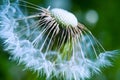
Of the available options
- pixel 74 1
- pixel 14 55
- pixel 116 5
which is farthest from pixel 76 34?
pixel 116 5

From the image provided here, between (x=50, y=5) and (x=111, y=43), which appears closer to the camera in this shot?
(x=50, y=5)

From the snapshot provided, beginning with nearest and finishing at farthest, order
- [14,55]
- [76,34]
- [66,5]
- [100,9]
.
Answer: [14,55]
[76,34]
[66,5]
[100,9]

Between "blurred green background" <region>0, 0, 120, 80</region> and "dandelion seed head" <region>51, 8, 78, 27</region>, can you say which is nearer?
"dandelion seed head" <region>51, 8, 78, 27</region>

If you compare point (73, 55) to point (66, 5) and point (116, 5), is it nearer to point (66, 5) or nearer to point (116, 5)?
point (66, 5)

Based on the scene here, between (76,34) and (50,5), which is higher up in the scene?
(50,5)

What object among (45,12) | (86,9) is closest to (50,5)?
(45,12)

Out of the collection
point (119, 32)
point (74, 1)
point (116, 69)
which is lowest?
point (116, 69)

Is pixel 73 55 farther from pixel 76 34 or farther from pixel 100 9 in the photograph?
pixel 100 9

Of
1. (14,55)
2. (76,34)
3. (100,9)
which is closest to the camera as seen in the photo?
(14,55)

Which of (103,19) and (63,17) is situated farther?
(103,19)

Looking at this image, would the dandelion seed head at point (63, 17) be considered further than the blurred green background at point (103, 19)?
No
